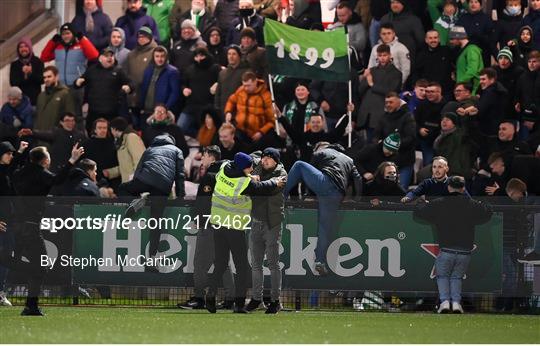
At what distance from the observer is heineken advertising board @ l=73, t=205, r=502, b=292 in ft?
61.9

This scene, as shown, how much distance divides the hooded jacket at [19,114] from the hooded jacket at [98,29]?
1717mm

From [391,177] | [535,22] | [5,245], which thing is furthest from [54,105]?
[535,22]

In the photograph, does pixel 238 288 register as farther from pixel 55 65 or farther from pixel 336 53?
pixel 55 65

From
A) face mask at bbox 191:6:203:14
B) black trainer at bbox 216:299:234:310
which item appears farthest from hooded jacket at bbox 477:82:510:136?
face mask at bbox 191:6:203:14

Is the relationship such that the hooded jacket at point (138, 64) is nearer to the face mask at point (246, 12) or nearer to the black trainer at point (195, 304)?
the face mask at point (246, 12)

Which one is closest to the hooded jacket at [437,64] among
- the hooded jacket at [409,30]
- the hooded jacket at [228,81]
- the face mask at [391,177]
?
the hooded jacket at [409,30]

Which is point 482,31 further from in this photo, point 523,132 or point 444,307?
point 444,307

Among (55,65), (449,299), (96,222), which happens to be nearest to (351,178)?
(449,299)

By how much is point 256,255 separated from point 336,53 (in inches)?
214

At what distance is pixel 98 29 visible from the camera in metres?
25.4

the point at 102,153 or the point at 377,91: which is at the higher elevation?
the point at 377,91

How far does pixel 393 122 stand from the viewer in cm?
2144

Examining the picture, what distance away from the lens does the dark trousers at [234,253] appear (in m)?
17.8

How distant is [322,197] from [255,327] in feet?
12.6
